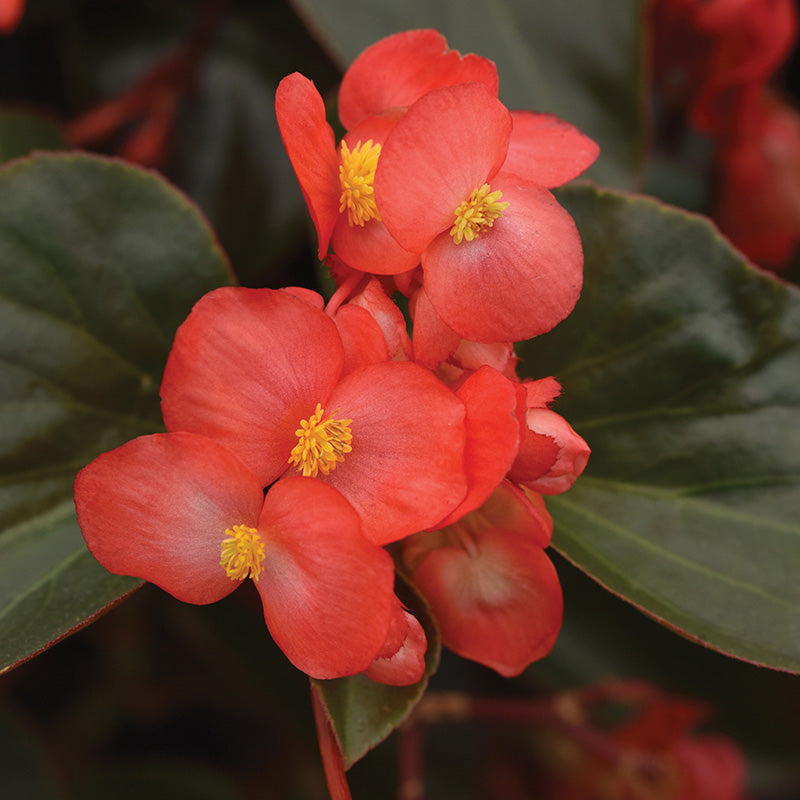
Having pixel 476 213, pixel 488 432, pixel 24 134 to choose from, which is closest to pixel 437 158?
pixel 476 213

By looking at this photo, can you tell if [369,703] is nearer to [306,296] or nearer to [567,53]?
[306,296]

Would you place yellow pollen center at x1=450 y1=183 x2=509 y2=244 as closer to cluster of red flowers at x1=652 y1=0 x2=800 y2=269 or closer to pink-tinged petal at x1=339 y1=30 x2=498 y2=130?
pink-tinged petal at x1=339 y1=30 x2=498 y2=130

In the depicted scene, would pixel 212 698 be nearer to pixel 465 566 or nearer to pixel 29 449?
pixel 29 449

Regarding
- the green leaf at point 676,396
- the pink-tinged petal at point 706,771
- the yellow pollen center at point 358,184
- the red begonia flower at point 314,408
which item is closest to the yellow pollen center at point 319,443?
the red begonia flower at point 314,408

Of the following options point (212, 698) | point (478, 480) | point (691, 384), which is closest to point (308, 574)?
point (478, 480)

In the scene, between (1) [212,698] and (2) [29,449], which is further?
(1) [212,698]

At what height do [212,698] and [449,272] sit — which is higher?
[449,272]

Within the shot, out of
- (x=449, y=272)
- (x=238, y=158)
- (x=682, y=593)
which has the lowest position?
(x=682, y=593)
